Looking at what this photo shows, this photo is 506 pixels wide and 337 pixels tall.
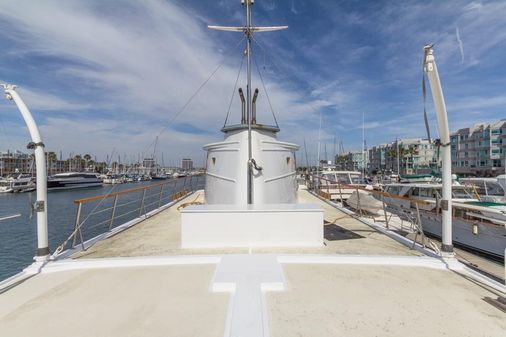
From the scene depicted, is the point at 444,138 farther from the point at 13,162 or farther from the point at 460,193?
the point at 13,162

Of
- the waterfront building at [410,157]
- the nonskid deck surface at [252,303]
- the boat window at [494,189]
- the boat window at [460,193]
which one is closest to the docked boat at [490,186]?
the boat window at [494,189]

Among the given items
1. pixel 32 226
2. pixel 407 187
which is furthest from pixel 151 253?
pixel 32 226

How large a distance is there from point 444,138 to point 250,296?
4155mm

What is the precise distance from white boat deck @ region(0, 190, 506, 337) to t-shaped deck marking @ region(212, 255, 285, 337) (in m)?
0.01

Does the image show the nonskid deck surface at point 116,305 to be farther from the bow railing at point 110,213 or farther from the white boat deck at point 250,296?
the bow railing at point 110,213

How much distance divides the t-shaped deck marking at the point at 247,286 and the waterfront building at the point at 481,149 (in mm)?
67136

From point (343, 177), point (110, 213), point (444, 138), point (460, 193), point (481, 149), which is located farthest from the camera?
point (481, 149)

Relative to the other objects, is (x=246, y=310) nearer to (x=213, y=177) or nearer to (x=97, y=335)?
(x=97, y=335)

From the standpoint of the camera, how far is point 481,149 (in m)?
56.9

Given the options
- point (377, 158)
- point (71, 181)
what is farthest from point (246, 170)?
point (377, 158)

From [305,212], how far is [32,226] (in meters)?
20.3

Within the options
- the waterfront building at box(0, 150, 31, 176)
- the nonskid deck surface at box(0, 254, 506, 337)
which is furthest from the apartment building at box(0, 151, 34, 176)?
the nonskid deck surface at box(0, 254, 506, 337)

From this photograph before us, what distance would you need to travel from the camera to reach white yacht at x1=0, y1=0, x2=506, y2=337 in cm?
254

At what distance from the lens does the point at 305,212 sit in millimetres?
5262
